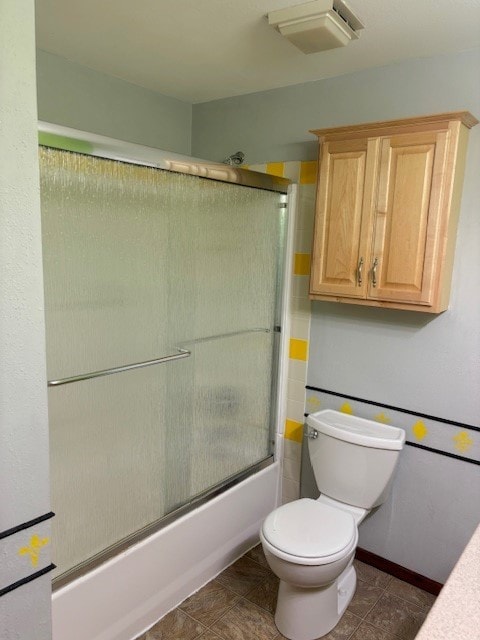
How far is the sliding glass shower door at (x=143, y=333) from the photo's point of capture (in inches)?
59.3

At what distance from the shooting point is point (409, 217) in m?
1.87

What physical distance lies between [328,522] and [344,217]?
1.26 metres

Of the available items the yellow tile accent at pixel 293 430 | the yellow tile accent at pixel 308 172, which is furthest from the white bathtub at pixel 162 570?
the yellow tile accent at pixel 308 172

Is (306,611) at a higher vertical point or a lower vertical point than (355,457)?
lower

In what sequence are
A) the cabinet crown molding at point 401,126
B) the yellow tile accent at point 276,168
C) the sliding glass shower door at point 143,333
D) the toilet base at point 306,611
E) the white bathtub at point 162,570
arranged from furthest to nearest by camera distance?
the yellow tile accent at point 276,168
the toilet base at point 306,611
the cabinet crown molding at point 401,126
the white bathtub at point 162,570
the sliding glass shower door at point 143,333

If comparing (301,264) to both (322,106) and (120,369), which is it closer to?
(322,106)

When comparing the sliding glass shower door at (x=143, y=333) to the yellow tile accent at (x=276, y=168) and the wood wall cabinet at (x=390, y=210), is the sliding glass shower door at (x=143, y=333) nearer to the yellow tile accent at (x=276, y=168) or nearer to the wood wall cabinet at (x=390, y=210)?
the yellow tile accent at (x=276, y=168)

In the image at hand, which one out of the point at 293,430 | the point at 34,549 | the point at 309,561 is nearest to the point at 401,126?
the point at 293,430

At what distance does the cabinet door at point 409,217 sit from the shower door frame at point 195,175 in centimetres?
56

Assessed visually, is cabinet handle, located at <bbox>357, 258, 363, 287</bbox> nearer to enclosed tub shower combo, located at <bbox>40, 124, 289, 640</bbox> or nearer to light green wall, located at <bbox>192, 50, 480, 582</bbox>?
light green wall, located at <bbox>192, 50, 480, 582</bbox>

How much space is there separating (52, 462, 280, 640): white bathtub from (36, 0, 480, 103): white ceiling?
192 cm

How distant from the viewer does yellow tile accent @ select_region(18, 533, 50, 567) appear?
1.22m

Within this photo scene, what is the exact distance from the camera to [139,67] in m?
2.16

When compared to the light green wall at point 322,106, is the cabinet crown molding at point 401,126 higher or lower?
lower
